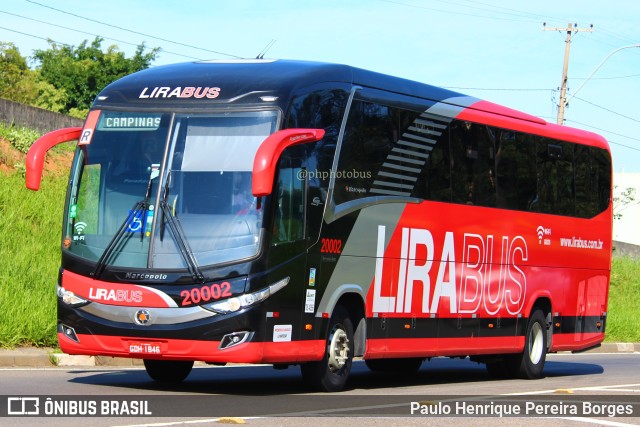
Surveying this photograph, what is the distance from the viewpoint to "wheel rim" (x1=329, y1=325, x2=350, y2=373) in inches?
541

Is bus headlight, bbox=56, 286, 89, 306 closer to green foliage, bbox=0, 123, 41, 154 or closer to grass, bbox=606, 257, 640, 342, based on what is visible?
green foliage, bbox=0, 123, 41, 154

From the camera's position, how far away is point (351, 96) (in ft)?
46.5

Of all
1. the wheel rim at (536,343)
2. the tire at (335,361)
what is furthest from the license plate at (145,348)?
the wheel rim at (536,343)

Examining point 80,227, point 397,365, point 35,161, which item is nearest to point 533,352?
point 397,365

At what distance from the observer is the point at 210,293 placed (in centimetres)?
1235

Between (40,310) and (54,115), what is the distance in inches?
560

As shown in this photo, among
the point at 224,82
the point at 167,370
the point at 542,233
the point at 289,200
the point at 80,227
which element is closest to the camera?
the point at 289,200

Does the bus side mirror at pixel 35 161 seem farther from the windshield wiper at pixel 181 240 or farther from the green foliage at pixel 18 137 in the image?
the green foliage at pixel 18 137

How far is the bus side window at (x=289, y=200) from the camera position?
12.7m

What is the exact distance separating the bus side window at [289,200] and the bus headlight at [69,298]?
Result: 85.5 inches

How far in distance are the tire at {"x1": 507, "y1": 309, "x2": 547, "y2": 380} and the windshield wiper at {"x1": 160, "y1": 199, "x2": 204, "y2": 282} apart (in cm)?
775

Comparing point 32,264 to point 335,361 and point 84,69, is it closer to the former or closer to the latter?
point 335,361

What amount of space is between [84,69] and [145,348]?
5529cm

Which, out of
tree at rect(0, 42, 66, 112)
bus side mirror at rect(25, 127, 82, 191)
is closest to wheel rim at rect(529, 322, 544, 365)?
bus side mirror at rect(25, 127, 82, 191)
